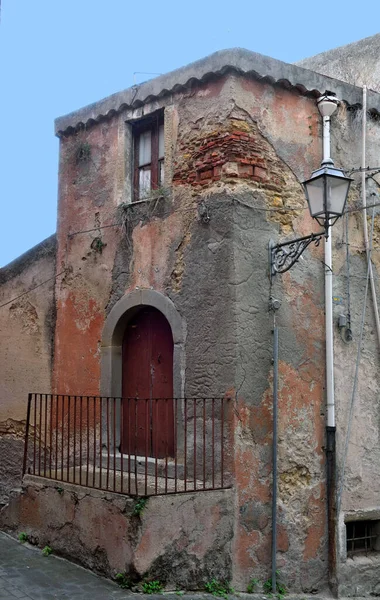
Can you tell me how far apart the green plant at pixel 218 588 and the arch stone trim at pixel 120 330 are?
1.91 m

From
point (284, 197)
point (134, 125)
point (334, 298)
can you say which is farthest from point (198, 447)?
point (134, 125)

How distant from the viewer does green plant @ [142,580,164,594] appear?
18.9ft

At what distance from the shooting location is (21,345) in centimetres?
881

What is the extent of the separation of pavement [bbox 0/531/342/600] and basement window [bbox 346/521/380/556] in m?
0.66

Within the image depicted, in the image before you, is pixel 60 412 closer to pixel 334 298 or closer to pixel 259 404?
pixel 259 404

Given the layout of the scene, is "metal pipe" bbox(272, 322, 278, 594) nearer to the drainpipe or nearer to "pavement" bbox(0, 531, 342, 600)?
"pavement" bbox(0, 531, 342, 600)

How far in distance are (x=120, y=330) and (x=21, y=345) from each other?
178 cm

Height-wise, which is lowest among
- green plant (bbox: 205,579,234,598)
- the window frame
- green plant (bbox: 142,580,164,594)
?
green plant (bbox: 205,579,234,598)

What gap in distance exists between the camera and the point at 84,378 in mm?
8016

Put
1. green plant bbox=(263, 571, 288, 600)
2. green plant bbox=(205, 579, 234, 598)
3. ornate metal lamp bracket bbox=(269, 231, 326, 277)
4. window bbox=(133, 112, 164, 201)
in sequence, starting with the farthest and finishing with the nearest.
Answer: window bbox=(133, 112, 164, 201), ornate metal lamp bracket bbox=(269, 231, 326, 277), green plant bbox=(263, 571, 288, 600), green plant bbox=(205, 579, 234, 598)

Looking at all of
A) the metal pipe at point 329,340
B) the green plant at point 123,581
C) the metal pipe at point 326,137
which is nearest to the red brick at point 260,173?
the metal pipe at point 326,137

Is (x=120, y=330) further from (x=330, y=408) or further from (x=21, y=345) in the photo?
(x=330, y=408)

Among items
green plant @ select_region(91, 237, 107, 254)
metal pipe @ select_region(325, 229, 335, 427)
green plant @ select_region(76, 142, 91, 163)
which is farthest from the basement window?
green plant @ select_region(76, 142, 91, 163)

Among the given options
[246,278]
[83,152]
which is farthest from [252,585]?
[83,152]
